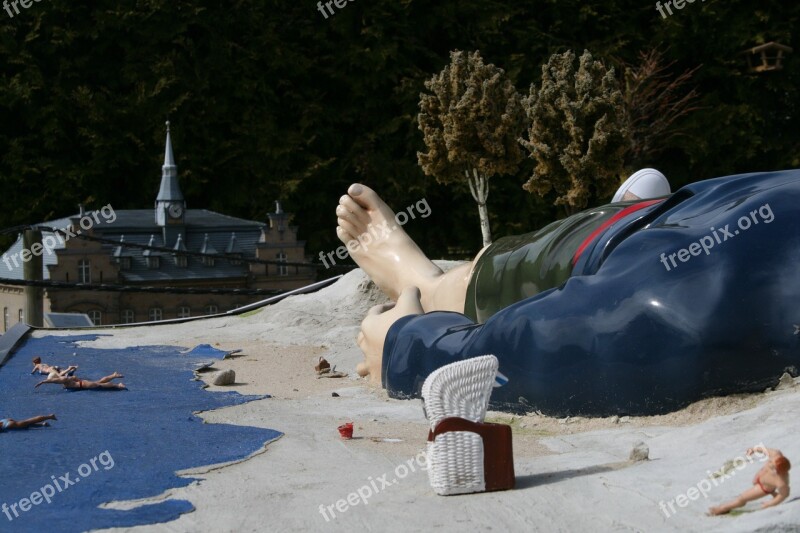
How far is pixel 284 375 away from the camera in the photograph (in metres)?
6.53

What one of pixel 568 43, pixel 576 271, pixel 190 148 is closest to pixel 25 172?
pixel 190 148

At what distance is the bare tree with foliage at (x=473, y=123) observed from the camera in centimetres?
1250

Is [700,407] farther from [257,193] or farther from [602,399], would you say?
[257,193]

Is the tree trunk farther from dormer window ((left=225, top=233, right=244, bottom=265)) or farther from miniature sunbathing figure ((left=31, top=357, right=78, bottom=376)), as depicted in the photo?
miniature sunbathing figure ((left=31, top=357, right=78, bottom=376))

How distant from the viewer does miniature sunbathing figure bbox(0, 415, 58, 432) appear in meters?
4.46

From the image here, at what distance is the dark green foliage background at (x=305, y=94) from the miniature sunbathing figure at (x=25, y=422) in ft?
32.1

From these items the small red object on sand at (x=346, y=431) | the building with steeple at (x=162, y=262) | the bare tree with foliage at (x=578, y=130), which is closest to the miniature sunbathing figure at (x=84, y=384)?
the small red object on sand at (x=346, y=431)

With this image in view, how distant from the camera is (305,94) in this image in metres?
15.3

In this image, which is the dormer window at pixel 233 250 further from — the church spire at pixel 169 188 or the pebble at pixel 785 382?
the pebble at pixel 785 382

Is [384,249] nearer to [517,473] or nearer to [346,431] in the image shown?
[346,431]

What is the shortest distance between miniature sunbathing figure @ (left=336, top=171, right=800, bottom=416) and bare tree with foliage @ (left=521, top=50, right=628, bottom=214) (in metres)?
7.13

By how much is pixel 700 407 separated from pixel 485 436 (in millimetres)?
1154

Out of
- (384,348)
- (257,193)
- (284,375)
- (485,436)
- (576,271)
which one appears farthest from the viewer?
(257,193)

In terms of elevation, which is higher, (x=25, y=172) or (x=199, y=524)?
(x=25, y=172)
